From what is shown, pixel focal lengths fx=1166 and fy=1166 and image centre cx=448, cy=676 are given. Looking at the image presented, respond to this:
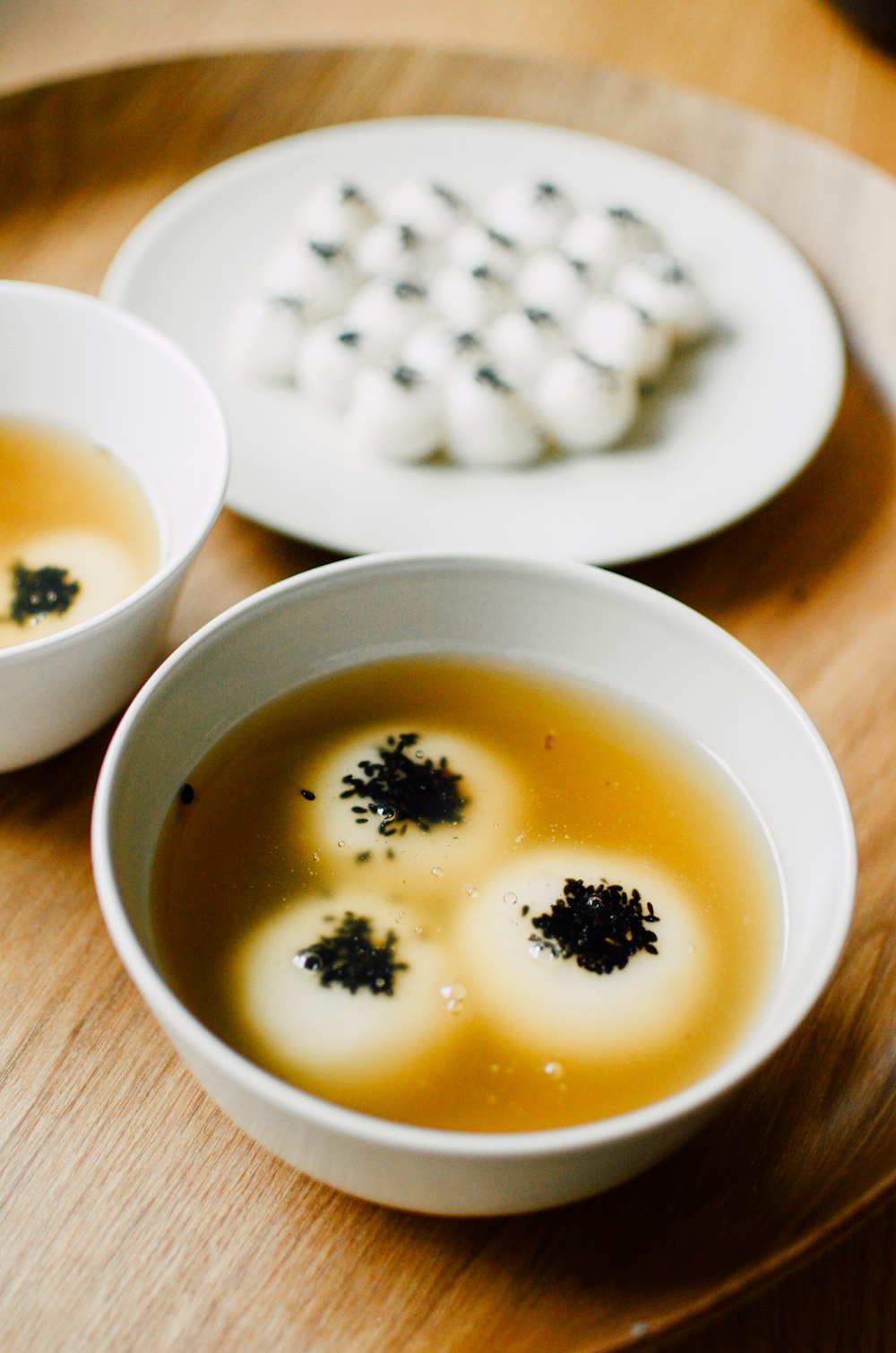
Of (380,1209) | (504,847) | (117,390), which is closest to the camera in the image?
(380,1209)

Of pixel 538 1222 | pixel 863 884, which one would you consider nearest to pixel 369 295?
pixel 863 884

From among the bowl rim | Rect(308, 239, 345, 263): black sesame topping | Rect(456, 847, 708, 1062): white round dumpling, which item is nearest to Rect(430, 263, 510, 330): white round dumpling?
Rect(308, 239, 345, 263): black sesame topping

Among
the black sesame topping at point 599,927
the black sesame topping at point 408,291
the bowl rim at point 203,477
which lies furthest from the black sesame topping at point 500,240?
the black sesame topping at point 599,927

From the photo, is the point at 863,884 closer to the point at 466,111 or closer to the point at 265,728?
the point at 265,728

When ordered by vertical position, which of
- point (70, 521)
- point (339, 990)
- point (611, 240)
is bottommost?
point (70, 521)

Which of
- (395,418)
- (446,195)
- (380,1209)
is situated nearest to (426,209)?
(446,195)

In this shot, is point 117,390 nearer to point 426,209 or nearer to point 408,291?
point 408,291
